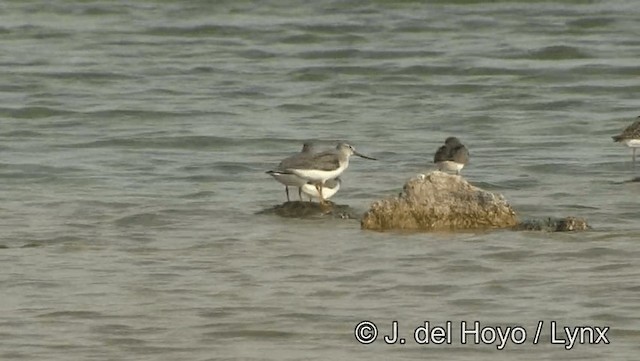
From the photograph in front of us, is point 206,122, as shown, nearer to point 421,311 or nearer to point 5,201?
point 5,201

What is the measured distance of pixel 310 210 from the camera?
46.9 ft

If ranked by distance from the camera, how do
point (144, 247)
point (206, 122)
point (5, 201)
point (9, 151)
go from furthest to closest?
point (206, 122) < point (9, 151) < point (5, 201) < point (144, 247)

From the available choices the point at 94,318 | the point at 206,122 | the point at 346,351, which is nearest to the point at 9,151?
the point at 206,122

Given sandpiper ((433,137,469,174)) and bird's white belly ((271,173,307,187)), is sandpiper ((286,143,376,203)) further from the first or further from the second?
sandpiper ((433,137,469,174))

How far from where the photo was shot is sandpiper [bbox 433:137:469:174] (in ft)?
50.2

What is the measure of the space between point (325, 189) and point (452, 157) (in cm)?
155

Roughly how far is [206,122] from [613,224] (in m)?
7.75

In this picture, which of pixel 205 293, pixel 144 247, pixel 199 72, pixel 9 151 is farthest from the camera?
pixel 199 72

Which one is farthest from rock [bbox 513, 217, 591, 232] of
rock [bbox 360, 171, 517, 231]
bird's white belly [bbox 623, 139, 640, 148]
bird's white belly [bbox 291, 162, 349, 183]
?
bird's white belly [bbox 623, 139, 640, 148]

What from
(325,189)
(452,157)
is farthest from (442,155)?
(325,189)

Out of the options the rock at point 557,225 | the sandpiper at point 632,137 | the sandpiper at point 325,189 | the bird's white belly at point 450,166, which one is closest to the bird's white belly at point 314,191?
the sandpiper at point 325,189

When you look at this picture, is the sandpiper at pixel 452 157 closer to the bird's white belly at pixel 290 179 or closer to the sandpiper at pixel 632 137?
the bird's white belly at pixel 290 179

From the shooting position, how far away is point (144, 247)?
1230 centimetres

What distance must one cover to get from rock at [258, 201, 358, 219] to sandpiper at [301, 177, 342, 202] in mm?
93
